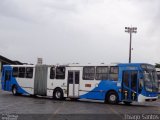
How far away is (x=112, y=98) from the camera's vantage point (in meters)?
28.9

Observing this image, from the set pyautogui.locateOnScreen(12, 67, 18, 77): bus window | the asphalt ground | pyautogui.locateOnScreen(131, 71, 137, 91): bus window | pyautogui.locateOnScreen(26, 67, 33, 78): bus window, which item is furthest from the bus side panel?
pyautogui.locateOnScreen(12, 67, 18, 77): bus window

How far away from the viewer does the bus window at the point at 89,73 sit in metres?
30.5

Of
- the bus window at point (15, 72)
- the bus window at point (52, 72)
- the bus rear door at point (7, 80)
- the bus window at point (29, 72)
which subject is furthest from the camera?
the bus rear door at point (7, 80)

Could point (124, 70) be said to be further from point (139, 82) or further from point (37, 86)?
point (37, 86)

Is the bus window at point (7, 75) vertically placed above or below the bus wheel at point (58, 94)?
above

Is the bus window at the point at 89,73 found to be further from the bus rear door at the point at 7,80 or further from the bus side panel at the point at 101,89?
the bus rear door at the point at 7,80

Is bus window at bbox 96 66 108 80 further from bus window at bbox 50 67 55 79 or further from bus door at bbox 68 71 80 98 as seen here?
bus window at bbox 50 67 55 79

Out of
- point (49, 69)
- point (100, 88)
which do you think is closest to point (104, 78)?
point (100, 88)

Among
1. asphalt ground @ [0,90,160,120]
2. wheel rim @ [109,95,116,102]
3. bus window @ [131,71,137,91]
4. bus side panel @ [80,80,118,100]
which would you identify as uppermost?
bus window @ [131,71,137,91]

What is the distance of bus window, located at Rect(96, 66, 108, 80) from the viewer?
29.6 m

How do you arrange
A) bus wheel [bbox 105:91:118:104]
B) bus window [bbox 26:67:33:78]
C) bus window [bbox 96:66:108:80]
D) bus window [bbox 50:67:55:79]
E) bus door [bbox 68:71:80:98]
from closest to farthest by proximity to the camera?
1. bus wheel [bbox 105:91:118:104]
2. bus window [bbox 96:66:108:80]
3. bus door [bbox 68:71:80:98]
4. bus window [bbox 50:67:55:79]
5. bus window [bbox 26:67:33:78]

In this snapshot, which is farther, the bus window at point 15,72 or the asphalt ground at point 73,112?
the bus window at point 15,72

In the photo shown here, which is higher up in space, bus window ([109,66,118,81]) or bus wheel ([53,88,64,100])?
bus window ([109,66,118,81])

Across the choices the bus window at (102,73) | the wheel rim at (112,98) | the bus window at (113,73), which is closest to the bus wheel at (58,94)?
the bus window at (102,73)
